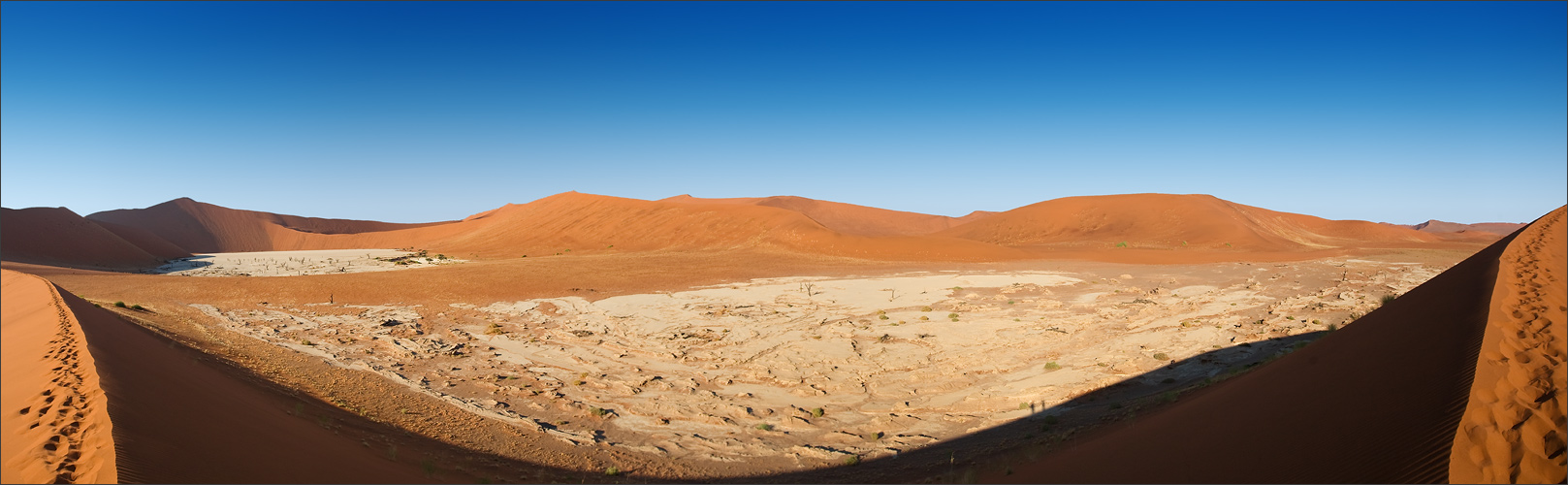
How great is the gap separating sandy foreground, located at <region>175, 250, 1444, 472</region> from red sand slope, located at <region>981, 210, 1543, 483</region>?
9.78 ft

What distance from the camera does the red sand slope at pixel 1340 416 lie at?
413 centimetres

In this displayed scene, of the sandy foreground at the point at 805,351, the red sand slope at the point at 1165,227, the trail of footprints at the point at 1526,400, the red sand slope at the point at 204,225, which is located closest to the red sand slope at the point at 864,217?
the red sand slope at the point at 1165,227

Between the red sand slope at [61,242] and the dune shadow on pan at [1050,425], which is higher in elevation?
the red sand slope at [61,242]

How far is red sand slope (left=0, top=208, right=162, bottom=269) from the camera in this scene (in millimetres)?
36281

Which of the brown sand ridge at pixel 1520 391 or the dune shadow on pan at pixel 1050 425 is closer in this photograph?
the brown sand ridge at pixel 1520 391

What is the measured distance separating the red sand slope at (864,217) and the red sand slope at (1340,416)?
85008 mm

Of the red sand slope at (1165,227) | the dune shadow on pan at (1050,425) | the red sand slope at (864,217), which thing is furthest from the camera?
the red sand slope at (864,217)

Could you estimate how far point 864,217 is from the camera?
9844 cm

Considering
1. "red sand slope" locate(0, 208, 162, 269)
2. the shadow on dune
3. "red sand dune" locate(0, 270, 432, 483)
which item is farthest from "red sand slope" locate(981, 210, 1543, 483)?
"red sand slope" locate(0, 208, 162, 269)

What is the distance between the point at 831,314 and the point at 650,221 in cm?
3848

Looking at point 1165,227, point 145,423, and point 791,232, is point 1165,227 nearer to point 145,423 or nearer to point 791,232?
point 791,232

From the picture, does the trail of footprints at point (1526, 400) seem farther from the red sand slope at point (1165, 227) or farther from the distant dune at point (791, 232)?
the red sand slope at point (1165, 227)

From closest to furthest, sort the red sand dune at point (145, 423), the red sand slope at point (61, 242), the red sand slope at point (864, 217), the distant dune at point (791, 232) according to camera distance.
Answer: the red sand dune at point (145, 423) → the red sand slope at point (61, 242) → the distant dune at point (791, 232) → the red sand slope at point (864, 217)

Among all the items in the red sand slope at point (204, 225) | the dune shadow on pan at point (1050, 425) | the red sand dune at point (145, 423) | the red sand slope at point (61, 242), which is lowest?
the dune shadow on pan at point (1050, 425)
